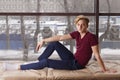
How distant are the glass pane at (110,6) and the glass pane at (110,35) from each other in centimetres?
15

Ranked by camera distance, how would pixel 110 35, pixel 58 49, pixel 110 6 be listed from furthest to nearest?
pixel 110 35, pixel 110 6, pixel 58 49

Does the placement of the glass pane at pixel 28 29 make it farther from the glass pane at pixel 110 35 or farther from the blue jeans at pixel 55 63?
the blue jeans at pixel 55 63

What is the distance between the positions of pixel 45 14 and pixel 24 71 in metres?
1.60

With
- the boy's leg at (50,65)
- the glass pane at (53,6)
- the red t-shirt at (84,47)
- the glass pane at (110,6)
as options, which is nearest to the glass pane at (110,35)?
the glass pane at (110,6)

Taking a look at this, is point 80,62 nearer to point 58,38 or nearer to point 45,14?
point 58,38

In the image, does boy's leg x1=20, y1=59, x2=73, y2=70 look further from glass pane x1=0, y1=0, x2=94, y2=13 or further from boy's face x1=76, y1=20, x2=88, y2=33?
glass pane x1=0, y1=0, x2=94, y2=13

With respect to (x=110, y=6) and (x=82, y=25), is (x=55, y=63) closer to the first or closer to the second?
(x=82, y=25)

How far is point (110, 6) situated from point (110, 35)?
49 cm

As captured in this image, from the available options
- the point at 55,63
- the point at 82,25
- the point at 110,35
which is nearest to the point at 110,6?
the point at 110,35

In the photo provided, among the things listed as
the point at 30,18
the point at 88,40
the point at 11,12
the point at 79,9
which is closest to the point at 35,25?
the point at 30,18

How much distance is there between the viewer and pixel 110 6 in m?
4.71

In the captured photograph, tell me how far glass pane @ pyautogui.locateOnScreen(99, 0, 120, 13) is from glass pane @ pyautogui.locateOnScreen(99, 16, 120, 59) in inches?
6.1

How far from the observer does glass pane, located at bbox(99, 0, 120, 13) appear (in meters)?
4.70

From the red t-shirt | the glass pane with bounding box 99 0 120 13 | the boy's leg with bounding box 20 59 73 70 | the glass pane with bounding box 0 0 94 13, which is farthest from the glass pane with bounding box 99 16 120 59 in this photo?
the boy's leg with bounding box 20 59 73 70
